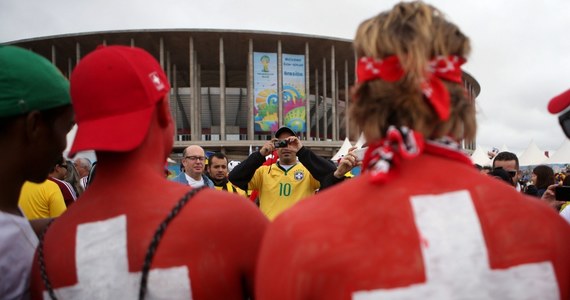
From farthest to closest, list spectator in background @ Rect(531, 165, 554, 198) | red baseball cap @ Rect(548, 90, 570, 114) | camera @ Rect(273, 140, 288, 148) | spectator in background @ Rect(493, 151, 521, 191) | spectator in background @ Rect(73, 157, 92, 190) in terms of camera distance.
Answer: spectator in background @ Rect(73, 157, 92, 190) < spectator in background @ Rect(531, 165, 554, 198) < spectator in background @ Rect(493, 151, 521, 191) < camera @ Rect(273, 140, 288, 148) < red baseball cap @ Rect(548, 90, 570, 114)

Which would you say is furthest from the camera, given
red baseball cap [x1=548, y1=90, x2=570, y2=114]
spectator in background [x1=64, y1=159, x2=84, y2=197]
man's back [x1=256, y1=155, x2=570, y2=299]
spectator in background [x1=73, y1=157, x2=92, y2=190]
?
spectator in background [x1=73, y1=157, x2=92, y2=190]

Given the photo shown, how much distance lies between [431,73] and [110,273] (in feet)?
3.24

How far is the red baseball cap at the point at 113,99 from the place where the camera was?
4.28 feet

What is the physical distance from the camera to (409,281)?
101 cm

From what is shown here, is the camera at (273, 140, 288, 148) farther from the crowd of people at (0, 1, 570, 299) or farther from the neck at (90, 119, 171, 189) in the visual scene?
the neck at (90, 119, 171, 189)

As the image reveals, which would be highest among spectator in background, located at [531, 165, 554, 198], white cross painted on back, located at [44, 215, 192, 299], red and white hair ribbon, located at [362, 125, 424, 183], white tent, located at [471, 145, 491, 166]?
red and white hair ribbon, located at [362, 125, 424, 183]

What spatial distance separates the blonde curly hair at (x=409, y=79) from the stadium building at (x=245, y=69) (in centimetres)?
3330

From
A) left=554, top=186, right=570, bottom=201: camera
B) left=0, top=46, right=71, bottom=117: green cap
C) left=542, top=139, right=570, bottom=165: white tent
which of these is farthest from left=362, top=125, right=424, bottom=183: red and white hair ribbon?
left=542, top=139, right=570, bottom=165: white tent

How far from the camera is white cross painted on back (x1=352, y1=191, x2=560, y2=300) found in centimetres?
101

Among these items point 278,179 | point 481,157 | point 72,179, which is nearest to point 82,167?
point 72,179

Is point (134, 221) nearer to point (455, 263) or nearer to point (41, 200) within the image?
point (455, 263)

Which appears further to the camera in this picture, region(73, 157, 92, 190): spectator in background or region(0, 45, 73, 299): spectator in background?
region(73, 157, 92, 190): spectator in background

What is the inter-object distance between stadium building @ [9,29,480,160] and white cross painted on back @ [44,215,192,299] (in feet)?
109

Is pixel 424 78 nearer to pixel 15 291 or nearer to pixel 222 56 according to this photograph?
pixel 15 291
